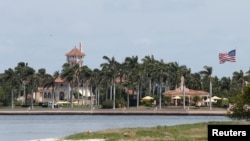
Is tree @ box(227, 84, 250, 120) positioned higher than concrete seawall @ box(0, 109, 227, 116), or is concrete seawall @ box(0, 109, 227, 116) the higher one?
tree @ box(227, 84, 250, 120)

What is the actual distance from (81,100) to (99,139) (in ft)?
512

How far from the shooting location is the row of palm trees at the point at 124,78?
6309 inches

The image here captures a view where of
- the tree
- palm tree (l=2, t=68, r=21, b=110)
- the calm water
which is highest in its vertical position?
palm tree (l=2, t=68, r=21, b=110)

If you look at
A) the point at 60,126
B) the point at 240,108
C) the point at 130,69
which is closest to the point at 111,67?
the point at 130,69

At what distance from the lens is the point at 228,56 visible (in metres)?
87.2

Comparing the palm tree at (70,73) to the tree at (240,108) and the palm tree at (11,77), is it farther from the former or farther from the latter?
the tree at (240,108)

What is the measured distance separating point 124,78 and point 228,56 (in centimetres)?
8235

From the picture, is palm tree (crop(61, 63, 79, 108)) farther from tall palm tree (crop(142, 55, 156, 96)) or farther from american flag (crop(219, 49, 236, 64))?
american flag (crop(219, 49, 236, 64))

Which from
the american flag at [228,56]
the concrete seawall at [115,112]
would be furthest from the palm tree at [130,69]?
the american flag at [228,56]

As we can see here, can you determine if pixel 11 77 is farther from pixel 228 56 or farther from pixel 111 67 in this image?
pixel 228 56

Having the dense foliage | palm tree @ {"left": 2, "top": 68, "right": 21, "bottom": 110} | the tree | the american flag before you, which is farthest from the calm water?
palm tree @ {"left": 2, "top": 68, "right": 21, "bottom": 110}

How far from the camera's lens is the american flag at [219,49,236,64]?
8569cm

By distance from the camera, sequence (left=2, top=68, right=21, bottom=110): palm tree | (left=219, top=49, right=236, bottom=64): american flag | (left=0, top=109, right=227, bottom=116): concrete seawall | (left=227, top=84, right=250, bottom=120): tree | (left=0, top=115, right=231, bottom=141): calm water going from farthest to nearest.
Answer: (left=2, top=68, right=21, bottom=110): palm tree
(left=0, top=109, right=227, bottom=116): concrete seawall
(left=219, top=49, right=236, bottom=64): american flag
(left=0, top=115, right=231, bottom=141): calm water
(left=227, top=84, right=250, bottom=120): tree

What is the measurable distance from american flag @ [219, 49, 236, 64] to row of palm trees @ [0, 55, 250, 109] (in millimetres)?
65209
